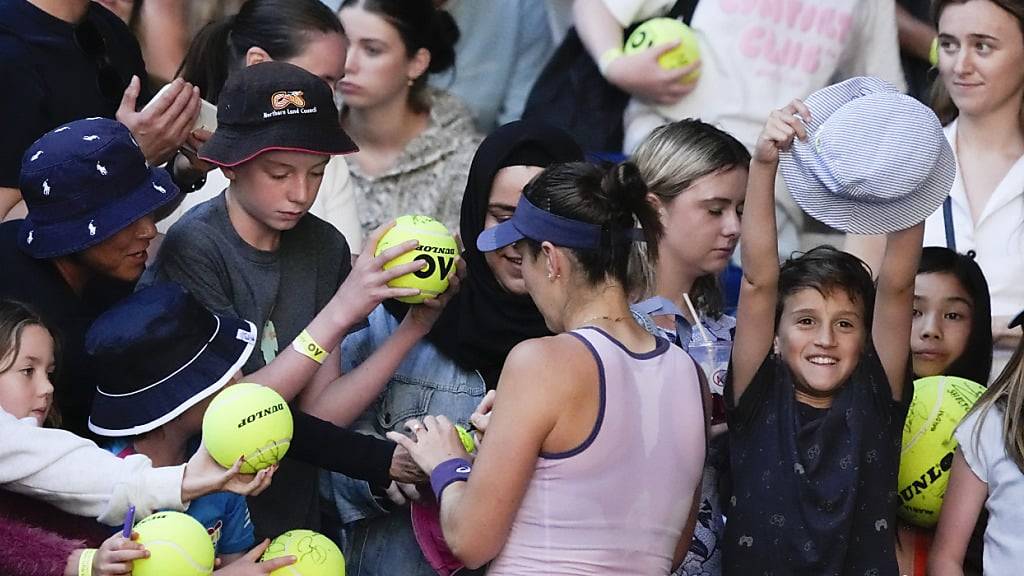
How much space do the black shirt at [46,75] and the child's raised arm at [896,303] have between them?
2.21 meters

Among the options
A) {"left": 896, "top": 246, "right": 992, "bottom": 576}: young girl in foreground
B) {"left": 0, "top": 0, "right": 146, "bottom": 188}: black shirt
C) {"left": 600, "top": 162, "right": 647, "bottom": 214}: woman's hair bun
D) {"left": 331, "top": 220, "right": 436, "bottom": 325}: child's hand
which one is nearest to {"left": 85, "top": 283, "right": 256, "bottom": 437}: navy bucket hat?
{"left": 331, "top": 220, "right": 436, "bottom": 325}: child's hand

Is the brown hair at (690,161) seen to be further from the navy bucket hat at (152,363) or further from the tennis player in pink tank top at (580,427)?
the navy bucket hat at (152,363)

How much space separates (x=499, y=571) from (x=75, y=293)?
4.43ft

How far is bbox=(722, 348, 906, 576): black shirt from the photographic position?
410cm

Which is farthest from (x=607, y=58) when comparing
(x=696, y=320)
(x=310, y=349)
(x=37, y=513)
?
(x=37, y=513)

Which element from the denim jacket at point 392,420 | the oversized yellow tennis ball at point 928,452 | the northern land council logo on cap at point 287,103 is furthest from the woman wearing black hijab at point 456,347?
the oversized yellow tennis ball at point 928,452

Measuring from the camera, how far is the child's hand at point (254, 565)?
379cm

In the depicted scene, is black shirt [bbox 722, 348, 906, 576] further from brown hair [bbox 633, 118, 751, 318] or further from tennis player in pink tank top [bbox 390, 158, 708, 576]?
brown hair [bbox 633, 118, 751, 318]

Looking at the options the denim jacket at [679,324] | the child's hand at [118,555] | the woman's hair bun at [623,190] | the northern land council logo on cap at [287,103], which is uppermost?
the woman's hair bun at [623,190]

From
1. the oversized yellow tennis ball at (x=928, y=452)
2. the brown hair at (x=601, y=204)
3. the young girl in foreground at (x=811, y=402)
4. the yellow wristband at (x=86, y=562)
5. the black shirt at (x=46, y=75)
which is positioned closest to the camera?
the yellow wristband at (x=86, y=562)

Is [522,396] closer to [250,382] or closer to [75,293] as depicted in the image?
[250,382]

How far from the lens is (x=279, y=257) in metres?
4.31

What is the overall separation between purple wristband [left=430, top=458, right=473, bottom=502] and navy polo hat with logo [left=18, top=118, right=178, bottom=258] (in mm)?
995

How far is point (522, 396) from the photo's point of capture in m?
3.42
